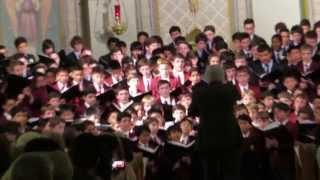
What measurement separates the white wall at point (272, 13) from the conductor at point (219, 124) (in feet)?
17.5

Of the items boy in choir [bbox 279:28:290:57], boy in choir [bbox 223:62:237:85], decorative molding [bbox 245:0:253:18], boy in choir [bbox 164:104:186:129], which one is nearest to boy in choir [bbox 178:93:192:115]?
boy in choir [bbox 164:104:186:129]

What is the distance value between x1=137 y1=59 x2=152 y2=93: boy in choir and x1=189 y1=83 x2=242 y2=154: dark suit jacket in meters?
2.39

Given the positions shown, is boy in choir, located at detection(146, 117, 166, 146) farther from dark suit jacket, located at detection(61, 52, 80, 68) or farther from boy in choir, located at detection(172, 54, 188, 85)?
dark suit jacket, located at detection(61, 52, 80, 68)

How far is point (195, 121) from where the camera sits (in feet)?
26.7

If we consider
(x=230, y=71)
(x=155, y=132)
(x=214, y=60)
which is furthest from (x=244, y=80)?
(x=155, y=132)

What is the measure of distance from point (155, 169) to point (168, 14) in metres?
4.79

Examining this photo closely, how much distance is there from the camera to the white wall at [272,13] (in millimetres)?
12031

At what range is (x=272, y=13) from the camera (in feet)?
39.7

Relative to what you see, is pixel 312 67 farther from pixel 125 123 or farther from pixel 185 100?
pixel 125 123

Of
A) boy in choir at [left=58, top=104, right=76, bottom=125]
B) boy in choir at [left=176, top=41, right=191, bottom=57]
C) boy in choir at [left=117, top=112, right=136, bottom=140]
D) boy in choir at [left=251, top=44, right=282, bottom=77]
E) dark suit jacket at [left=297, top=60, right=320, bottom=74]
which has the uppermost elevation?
boy in choir at [left=176, top=41, right=191, bottom=57]

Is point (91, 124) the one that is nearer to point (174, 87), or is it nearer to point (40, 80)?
point (40, 80)

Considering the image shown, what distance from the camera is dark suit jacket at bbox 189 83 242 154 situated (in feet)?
22.2

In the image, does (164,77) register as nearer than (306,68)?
No

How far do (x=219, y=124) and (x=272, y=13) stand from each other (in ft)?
18.4
